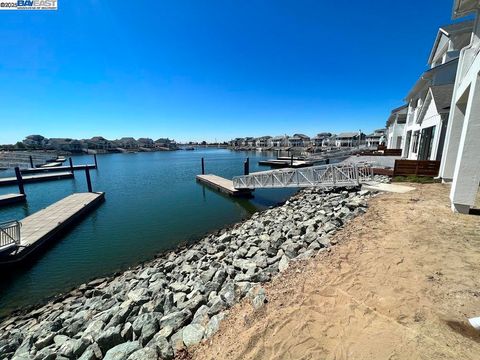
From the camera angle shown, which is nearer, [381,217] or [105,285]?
[381,217]

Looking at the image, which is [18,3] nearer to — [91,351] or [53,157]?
[91,351]

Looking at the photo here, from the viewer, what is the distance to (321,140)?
103938 mm

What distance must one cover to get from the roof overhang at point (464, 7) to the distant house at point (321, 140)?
9215 centimetres

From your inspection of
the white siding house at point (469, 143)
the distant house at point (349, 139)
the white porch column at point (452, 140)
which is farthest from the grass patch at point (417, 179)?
the distant house at point (349, 139)

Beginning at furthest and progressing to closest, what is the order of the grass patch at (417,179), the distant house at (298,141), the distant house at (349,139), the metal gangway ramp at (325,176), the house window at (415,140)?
the distant house at (298,141), the distant house at (349,139), the house window at (415,140), the metal gangway ramp at (325,176), the grass patch at (417,179)

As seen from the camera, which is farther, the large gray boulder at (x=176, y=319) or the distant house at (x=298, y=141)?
the distant house at (x=298, y=141)

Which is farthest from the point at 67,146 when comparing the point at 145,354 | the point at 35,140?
the point at 145,354

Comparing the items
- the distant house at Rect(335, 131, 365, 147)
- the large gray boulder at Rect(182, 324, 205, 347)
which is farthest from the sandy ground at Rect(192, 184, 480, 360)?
the distant house at Rect(335, 131, 365, 147)

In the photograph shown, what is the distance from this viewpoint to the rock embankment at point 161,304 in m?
3.87

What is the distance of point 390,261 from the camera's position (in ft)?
14.7

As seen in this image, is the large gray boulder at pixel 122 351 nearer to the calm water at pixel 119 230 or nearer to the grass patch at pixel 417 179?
the calm water at pixel 119 230

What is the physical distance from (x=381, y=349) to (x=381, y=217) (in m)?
5.42

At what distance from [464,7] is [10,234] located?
21.5 metres

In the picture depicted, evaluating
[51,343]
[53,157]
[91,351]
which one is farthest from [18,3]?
[53,157]
